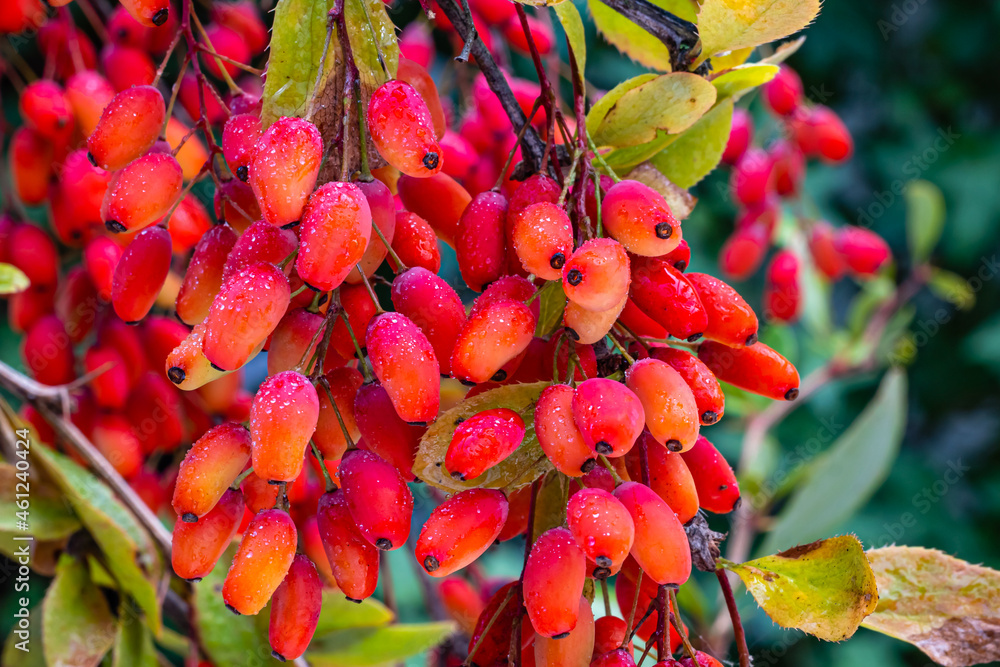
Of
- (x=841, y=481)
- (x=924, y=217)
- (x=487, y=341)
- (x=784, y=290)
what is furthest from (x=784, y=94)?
(x=487, y=341)

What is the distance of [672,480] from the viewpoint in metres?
0.38

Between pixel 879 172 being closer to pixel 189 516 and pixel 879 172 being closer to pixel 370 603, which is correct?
pixel 370 603

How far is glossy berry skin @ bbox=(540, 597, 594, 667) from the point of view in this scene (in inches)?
14.3

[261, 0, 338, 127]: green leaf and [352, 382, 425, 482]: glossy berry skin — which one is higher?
[261, 0, 338, 127]: green leaf

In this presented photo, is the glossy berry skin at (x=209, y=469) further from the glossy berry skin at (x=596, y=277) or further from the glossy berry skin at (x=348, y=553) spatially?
the glossy berry skin at (x=596, y=277)

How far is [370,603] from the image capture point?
59 centimetres

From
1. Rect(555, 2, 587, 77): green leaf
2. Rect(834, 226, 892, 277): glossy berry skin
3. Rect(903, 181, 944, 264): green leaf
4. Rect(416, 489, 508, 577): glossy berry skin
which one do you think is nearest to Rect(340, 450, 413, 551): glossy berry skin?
Rect(416, 489, 508, 577): glossy berry skin

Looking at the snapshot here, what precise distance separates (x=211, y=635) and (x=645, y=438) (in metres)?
0.35

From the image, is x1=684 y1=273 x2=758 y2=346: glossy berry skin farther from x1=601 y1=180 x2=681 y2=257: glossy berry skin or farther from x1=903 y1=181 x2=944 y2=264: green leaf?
x1=903 y1=181 x2=944 y2=264: green leaf

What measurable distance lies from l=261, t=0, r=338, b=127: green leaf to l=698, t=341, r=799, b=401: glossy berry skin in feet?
0.76

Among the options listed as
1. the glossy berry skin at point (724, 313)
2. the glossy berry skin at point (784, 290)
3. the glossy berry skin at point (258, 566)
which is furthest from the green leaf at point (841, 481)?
the glossy berry skin at point (258, 566)

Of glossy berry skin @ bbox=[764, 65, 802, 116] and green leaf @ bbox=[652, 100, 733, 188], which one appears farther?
glossy berry skin @ bbox=[764, 65, 802, 116]

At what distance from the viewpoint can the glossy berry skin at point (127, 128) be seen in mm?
421

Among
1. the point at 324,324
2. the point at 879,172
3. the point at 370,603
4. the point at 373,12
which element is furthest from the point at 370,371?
the point at 879,172
